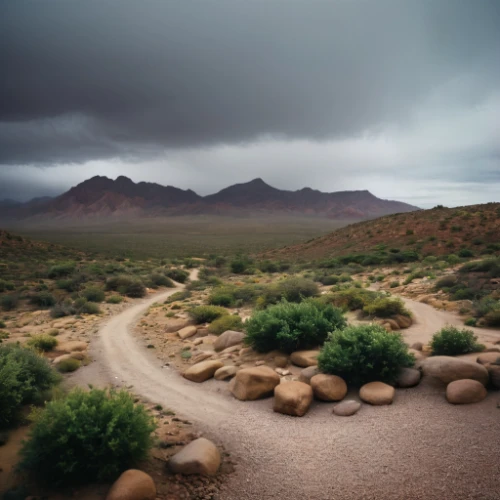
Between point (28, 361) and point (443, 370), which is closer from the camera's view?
point (443, 370)

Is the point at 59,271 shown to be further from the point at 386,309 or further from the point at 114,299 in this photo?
the point at 386,309

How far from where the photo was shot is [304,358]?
30.2 ft

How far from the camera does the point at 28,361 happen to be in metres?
8.21

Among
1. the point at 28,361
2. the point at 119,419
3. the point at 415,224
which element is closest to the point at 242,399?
the point at 119,419

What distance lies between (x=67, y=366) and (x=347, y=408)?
24.7 feet

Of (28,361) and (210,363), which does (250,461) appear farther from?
(28,361)

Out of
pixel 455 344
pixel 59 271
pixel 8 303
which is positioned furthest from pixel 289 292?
pixel 59 271

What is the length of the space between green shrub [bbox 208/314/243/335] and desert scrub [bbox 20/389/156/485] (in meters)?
7.61

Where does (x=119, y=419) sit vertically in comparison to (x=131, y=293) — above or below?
above

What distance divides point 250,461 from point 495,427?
12.6 ft

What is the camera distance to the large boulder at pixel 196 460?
531cm

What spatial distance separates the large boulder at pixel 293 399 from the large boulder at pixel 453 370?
2.54 metres

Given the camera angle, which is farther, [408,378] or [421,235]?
[421,235]

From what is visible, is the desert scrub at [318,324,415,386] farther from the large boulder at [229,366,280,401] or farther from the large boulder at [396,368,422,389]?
the large boulder at [229,366,280,401]
